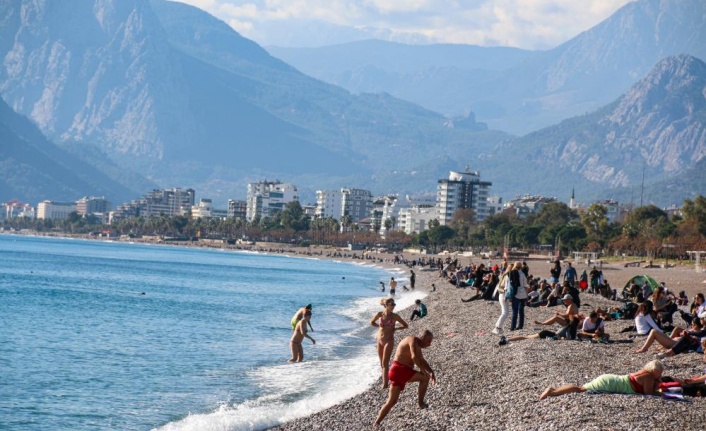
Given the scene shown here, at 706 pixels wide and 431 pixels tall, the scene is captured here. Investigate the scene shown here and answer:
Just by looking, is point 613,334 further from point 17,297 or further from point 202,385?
point 17,297

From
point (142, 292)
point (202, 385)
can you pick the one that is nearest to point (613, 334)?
point (202, 385)

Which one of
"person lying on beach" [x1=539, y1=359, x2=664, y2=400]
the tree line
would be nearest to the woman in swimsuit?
"person lying on beach" [x1=539, y1=359, x2=664, y2=400]

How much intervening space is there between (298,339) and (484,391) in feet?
31.2

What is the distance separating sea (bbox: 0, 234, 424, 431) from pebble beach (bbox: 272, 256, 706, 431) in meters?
1.69

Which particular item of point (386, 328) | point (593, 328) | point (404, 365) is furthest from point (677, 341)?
point (404, 365)

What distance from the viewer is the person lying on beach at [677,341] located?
20688mm

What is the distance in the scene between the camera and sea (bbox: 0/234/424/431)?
19531mm

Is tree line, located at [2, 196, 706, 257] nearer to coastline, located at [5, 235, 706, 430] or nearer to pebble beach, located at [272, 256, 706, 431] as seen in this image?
pebble beach, located at [272, 256, 706, 431]

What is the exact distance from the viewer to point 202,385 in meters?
23.1

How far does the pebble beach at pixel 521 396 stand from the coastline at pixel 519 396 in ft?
0.05

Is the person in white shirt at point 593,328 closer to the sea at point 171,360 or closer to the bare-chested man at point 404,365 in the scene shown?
the sea at point 171,360

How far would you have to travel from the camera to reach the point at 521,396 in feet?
55.8

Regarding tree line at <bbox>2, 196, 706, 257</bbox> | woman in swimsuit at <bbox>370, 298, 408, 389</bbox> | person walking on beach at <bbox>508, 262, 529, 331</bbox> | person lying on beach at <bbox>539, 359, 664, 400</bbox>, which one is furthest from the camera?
tree line at <bbox>2, 196, 706, 257</bbox>

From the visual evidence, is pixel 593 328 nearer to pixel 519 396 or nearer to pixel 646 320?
pixel 646 320
